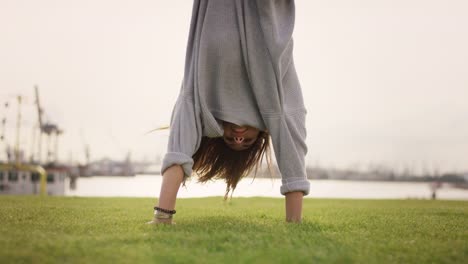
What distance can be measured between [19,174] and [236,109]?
38.8 metres

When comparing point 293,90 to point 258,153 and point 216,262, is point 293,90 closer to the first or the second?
point 258,153

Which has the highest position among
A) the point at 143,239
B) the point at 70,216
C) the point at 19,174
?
the point at 143,239

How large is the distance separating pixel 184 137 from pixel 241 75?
0.74m

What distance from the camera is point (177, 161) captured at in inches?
151

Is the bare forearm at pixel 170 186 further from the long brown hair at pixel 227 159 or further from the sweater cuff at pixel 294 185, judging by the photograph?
the sweater cuff at pixel 294 185

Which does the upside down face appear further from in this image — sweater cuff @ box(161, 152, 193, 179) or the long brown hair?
sweater cuff @ box(161, 152, 193, 179)

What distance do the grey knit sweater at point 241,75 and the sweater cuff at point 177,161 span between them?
159mm

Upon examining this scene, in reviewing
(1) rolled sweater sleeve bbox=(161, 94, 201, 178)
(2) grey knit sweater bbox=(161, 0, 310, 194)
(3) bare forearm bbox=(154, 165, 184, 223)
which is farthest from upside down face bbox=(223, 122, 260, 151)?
(3) bare forearm bbox=(154, 165, 184, 223)

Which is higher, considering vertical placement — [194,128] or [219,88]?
[219,88]

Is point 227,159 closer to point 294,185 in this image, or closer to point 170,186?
point 294,185

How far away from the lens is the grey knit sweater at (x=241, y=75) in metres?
4.08

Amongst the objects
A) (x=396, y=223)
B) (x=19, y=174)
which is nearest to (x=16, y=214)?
(x=396, y=223)

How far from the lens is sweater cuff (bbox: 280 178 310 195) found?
4.16 meters

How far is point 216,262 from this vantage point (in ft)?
7.48
